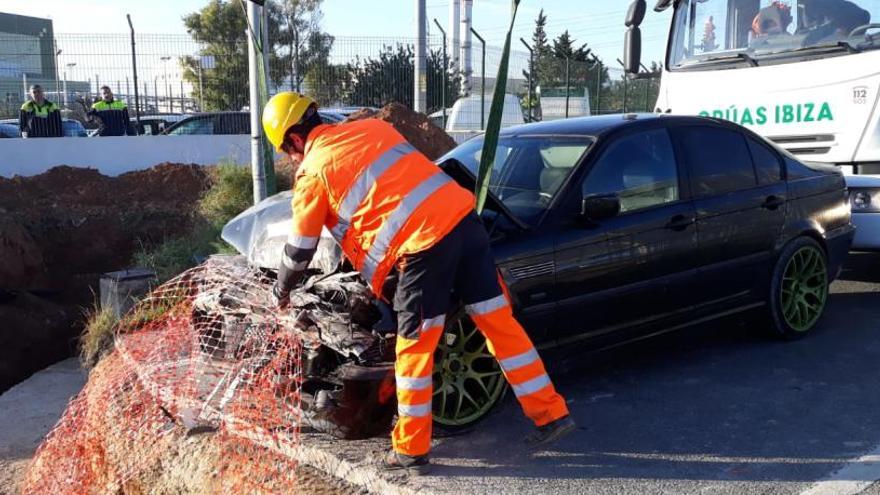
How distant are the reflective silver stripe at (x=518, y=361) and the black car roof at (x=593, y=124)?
5.77 feet

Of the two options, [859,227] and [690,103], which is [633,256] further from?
[690,103]

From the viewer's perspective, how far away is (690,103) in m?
8.38

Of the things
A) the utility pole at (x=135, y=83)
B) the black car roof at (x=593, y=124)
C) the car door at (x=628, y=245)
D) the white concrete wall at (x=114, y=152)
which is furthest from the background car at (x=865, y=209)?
the utility pole at (x=135, y=83)

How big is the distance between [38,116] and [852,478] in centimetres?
1362

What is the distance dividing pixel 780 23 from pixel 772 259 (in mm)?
3170

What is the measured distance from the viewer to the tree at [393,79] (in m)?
15.4

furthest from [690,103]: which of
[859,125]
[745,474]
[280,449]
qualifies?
[280,449]

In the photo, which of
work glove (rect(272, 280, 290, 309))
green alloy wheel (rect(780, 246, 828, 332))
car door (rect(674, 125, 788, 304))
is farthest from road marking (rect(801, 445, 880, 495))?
work glove (rect(272, 280, 290, 309))

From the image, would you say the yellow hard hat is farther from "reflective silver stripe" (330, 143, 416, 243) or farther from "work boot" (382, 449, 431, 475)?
"work boot" (382, 449, 431, 475)

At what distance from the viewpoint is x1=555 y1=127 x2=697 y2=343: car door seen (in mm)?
4797

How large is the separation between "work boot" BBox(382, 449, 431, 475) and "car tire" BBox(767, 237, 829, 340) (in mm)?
3047

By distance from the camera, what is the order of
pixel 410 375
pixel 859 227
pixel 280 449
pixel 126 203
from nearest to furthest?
pixel 410 375
pixel 280 449
pixel 859 227
pixel 126 203

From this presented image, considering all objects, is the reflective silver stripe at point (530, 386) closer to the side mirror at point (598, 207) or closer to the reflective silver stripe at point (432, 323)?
the reflective silver stripe at point (432, 323)

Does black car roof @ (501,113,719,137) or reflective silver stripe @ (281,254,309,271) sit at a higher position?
black car roof @ (501,113,719,137)
